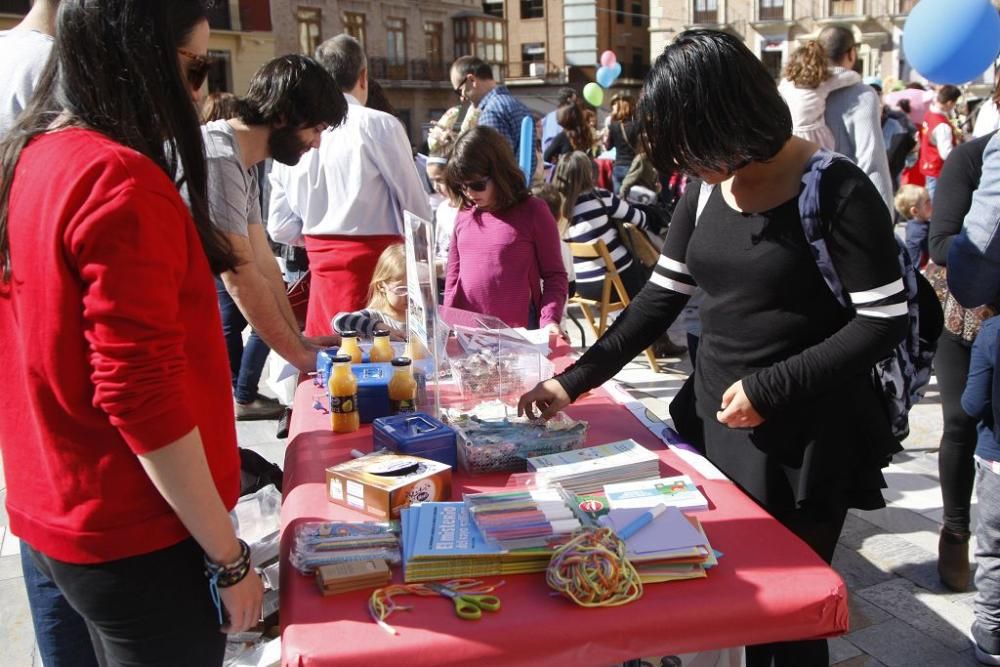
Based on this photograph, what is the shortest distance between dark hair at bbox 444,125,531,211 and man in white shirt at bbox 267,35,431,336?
0.27 meters

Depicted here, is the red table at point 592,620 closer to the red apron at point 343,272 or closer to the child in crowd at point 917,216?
the red apron at point 343,272

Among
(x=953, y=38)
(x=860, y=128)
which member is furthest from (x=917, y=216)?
(x=953, y=38)

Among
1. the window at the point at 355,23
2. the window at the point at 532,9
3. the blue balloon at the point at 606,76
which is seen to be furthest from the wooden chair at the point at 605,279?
the window at the point at 532,9

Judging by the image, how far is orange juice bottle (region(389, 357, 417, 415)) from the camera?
2.14m

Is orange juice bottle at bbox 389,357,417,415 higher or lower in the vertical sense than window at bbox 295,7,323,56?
lower

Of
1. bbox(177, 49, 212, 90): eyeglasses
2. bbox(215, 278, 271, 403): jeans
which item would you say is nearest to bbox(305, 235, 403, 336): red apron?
bbox(215, 278, 271, 403): jeans

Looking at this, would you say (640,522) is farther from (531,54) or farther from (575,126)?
(531,54)

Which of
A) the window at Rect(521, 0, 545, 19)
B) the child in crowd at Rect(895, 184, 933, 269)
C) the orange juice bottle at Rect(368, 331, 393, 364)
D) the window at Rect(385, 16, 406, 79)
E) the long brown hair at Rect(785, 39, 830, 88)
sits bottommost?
the orange juice bottle at Rect(368, 331, 393, 364)

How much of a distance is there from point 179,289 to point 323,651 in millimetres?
548

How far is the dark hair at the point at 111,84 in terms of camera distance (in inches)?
44.7

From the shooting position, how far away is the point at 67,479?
117cm

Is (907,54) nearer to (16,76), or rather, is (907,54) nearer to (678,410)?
(678,410)

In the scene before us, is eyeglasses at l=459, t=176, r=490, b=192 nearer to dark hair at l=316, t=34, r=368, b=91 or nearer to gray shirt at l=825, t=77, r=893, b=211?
dark hair at l=316, t=34, r=368, b=91

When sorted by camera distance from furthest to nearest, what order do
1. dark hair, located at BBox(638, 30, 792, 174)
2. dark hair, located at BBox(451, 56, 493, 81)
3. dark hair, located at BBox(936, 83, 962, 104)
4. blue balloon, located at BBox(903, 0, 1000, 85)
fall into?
dark hair, located at BBox(936, 83, 962, 104) < dark hair, located at BBox(451, 56, 493, 81) < blue balloon, located at BBox(903, 0, 1000, 85) < dark hair, located at BBox(638, 30, 792, 174)
